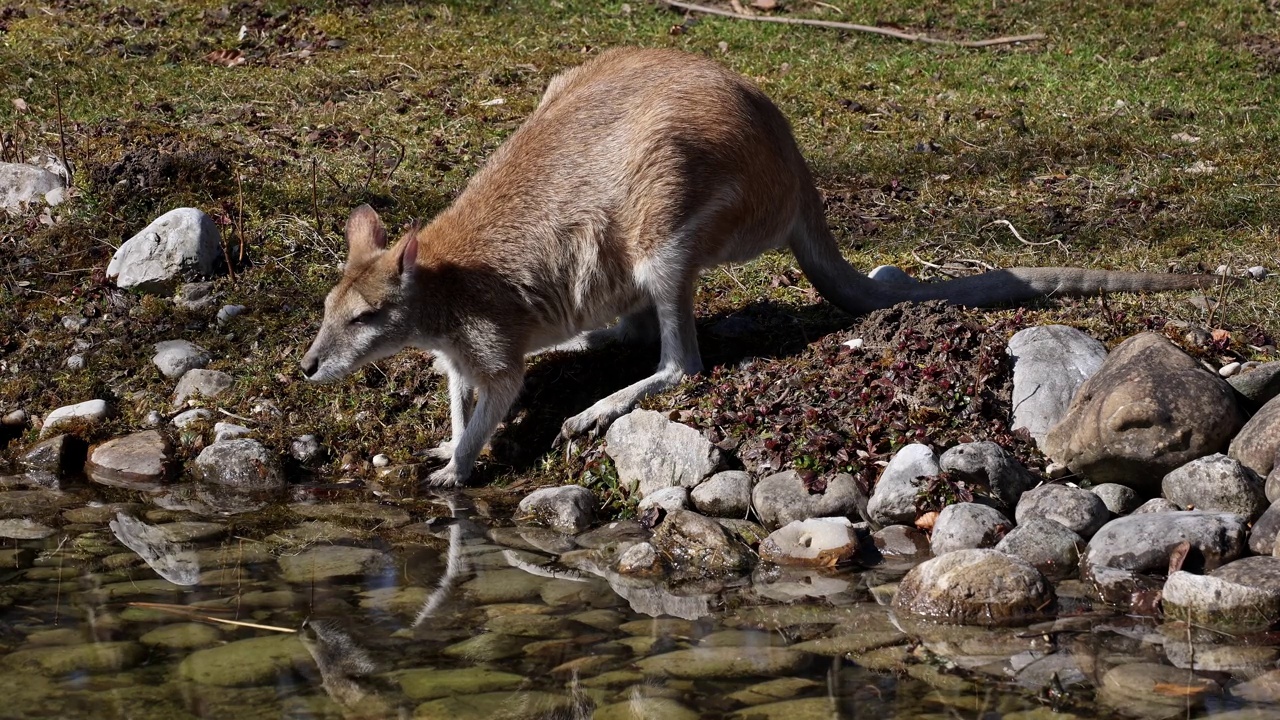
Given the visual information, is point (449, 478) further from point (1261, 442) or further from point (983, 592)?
point (1261, 442)

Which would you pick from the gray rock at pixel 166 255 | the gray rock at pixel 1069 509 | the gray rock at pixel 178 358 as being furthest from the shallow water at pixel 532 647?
the gray rock at pixel 166 255

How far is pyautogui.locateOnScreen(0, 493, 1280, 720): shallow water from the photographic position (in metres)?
3.60

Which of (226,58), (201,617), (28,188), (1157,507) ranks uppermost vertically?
(226,58)

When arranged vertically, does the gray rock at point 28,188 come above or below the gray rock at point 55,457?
above

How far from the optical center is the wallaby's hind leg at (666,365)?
5875 mm

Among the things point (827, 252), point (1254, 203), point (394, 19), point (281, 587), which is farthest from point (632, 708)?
point (394, 19)

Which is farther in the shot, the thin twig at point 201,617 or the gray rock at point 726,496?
the gray rock at point 726,496

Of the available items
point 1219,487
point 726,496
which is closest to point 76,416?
point 726,496

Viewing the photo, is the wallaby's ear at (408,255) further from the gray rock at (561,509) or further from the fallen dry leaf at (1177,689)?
the fallen dry leaf at (1177,689)

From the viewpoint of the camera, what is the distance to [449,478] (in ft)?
19.0

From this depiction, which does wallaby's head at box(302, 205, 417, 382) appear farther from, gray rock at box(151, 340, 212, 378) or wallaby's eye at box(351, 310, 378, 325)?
gray rock at box(151, 340, 212, 378)

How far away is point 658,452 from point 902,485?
106 cm

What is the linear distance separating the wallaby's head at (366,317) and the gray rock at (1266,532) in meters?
3.40

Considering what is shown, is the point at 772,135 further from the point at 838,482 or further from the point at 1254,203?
the point at 1254,203
